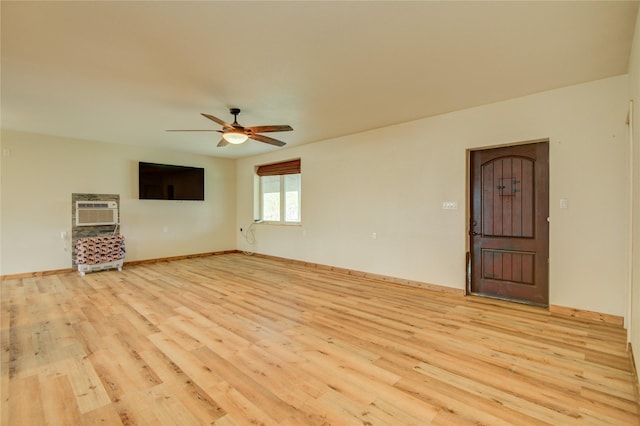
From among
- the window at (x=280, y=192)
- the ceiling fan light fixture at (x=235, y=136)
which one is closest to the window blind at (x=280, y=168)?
the window at (x=280, y=192)

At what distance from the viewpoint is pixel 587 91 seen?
333 centimetres

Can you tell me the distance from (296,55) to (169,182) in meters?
5.43

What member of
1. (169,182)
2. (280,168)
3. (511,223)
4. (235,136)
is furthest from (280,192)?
(511,223)

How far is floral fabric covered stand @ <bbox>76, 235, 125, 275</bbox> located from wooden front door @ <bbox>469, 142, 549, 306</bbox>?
632 cm

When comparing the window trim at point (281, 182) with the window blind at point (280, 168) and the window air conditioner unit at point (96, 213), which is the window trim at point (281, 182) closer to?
the window blind at point (280, 168)

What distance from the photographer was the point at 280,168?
732 centimetres

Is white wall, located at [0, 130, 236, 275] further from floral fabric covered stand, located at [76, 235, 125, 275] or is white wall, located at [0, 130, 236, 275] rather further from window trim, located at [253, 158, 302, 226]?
window trim, located at [253, 158, 302, 226]

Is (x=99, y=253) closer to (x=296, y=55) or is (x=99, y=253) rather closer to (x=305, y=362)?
(x=305, y=362)

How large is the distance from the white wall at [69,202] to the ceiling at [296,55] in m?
1.36

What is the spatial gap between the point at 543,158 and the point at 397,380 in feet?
10.6

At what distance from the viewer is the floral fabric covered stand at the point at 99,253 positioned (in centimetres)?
562

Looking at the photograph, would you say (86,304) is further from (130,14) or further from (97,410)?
(130,14)

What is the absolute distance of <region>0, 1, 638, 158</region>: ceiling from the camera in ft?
7.07

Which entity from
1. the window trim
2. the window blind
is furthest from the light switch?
the window blind
